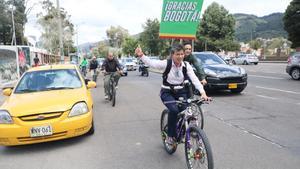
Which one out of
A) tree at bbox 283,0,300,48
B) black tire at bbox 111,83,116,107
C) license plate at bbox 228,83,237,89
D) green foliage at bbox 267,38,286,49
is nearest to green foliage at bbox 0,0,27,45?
tree at bbox 283,0,300,48

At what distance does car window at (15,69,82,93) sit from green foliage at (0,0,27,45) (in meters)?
54.4

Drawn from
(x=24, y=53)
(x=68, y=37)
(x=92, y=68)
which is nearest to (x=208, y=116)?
(x=92, y=68)

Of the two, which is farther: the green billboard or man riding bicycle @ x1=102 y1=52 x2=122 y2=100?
the green billboard

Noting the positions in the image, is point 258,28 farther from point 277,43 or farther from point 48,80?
point 48,80

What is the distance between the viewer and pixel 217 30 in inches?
2077

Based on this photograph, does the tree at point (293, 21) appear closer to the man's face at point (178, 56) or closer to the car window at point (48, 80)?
the car window at point (48, 80)

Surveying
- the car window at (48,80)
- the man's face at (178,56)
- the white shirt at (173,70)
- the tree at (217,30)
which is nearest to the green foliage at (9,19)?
the tree at (217,30)

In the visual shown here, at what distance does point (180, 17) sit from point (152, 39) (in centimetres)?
4213

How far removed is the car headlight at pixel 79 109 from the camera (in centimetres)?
583

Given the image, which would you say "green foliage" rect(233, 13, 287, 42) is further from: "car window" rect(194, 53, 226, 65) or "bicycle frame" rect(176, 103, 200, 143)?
"bicycle frame" rect(176, 103, 200, 143)

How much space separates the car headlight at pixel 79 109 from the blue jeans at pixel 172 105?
1.84m

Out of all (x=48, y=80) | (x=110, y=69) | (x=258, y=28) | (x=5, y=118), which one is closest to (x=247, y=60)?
(x=110, y=69)

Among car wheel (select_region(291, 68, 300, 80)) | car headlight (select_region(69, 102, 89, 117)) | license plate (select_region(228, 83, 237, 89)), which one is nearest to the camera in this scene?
car headlight (select_region(69, 102, 89, 117))

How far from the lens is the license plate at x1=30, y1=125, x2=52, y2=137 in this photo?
17.9 feet
